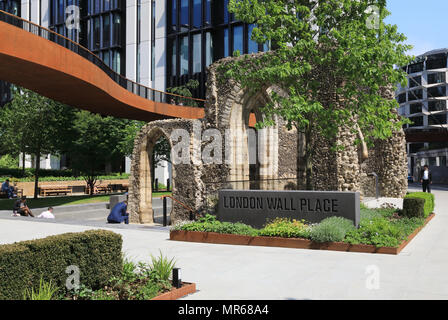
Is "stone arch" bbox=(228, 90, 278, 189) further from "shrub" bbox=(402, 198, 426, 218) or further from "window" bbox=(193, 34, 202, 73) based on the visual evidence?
"window" bbox=(193, 34, 202, 73)

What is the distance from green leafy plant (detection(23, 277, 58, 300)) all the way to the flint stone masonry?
10.8m

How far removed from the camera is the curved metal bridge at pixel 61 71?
56.0 ft

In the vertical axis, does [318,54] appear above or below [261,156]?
above

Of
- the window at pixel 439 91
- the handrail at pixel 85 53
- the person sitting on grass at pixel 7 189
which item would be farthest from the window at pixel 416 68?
the person sitting on grass at pixel 7 189

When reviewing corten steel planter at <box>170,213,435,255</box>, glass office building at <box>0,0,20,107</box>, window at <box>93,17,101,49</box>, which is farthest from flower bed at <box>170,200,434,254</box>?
glass office building at <box>0,0,20,107</box>

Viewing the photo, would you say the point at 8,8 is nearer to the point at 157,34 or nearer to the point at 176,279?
the point at 157,34

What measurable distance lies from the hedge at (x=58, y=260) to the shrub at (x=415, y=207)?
34.0ft

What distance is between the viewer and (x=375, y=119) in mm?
13516

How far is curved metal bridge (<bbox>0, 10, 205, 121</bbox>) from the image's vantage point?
17.1m

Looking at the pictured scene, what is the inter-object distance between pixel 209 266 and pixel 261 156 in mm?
13178

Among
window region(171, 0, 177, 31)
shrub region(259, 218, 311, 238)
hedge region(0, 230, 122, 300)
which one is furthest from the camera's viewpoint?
window region(171, 0, 177, 31)

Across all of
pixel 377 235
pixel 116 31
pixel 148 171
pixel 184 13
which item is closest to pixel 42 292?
pixel 377 235
